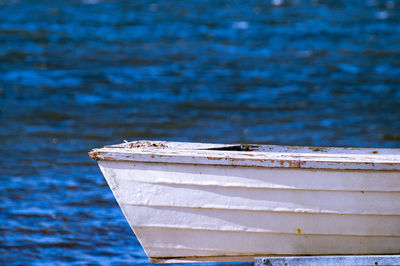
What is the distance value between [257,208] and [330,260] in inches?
22.9

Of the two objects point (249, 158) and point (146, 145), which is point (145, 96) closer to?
point (146, 145)

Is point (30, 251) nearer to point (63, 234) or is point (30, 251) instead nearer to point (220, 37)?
point (63, 234)

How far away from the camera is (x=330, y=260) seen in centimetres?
423

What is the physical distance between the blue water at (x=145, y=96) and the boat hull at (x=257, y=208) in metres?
1.13

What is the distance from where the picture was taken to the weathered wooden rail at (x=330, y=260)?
4.20 meters

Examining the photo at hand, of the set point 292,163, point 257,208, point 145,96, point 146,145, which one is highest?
point 145,96

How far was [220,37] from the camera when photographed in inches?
728

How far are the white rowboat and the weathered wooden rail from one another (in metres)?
0.26

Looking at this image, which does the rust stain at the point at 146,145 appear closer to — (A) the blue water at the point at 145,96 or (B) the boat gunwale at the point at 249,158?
(B) the boat gunwale at the point at 249,158

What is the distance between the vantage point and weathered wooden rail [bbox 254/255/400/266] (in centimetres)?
420

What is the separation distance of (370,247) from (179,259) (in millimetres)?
1329

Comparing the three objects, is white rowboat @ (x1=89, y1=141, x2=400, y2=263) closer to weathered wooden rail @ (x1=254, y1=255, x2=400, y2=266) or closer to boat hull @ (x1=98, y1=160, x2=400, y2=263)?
boat hull @ (x1=98, y1=160, x2=400, y2=263)

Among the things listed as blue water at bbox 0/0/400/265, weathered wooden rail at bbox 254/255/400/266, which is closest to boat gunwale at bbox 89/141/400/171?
weathered wooden rail at bbox 254/255/400/266

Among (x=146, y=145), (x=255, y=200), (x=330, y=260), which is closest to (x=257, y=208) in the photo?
(x=255, y=200)
